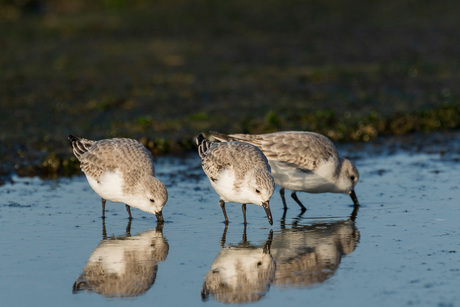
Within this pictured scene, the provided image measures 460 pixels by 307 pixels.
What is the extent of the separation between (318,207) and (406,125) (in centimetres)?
577

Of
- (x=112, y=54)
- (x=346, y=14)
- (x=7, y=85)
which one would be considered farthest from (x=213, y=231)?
(x=346, y=14)

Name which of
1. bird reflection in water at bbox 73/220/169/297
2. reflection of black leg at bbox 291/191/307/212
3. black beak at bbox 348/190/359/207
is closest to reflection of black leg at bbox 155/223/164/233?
bird reflection in water at bbox 73/220/169/297

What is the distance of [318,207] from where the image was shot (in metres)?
11.8

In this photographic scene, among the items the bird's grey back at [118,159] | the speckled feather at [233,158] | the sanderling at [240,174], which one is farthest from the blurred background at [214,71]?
the sanderling at [240,174]

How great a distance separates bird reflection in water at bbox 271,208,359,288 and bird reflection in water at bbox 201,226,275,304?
136 mm

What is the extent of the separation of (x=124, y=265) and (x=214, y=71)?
1325 cm

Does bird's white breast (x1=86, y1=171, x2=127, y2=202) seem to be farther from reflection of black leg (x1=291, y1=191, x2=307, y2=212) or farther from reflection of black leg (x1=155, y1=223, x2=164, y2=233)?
reflection of black leg (x1=291, y1=191, x2=307, y2=212)

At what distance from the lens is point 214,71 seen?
21.6 m

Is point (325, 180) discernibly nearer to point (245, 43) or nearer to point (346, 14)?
point (245, 43)

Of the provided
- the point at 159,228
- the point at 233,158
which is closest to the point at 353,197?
the point at 233,158

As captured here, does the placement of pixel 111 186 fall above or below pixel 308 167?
below

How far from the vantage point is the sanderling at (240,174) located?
33.3ft

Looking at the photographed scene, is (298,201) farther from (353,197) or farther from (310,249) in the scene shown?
(310,249)

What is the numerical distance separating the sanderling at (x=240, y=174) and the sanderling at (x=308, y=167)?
1.04 metres
